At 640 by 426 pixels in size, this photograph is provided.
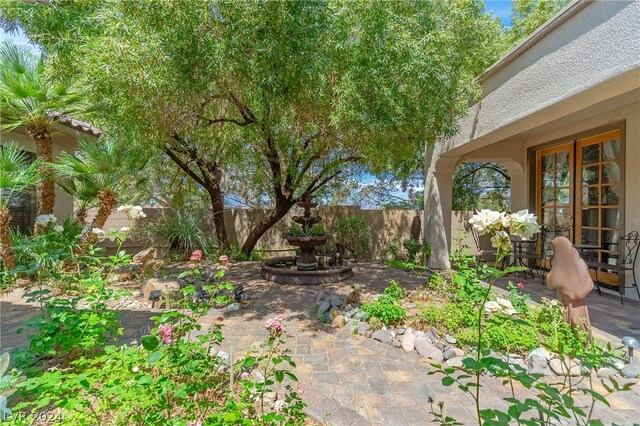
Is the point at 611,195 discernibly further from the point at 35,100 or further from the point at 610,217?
the point at 35,100

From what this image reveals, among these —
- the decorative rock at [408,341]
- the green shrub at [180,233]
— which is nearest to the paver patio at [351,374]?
the decorative rock at [408,341]

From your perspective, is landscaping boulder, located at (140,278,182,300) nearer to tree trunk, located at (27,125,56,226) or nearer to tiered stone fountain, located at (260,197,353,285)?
tiered stone fountain, located at (260,197,353,285)

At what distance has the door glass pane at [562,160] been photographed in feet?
21.3

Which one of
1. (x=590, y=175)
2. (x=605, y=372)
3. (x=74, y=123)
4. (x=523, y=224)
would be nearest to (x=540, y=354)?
(x=605, y=372)

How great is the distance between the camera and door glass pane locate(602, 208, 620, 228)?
5.38m

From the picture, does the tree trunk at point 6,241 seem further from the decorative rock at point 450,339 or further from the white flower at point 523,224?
the white flower at point 523,224

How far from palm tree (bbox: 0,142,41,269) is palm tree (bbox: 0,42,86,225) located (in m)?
0.36

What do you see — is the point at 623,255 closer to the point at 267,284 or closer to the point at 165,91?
the point at 267,284

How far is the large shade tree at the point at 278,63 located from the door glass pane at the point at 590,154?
246 cm

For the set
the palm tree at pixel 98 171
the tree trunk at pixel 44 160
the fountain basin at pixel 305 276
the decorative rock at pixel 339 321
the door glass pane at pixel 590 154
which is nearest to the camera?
the decorative rock at pixel 339 321

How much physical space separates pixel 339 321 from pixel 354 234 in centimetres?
534

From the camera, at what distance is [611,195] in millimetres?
5500

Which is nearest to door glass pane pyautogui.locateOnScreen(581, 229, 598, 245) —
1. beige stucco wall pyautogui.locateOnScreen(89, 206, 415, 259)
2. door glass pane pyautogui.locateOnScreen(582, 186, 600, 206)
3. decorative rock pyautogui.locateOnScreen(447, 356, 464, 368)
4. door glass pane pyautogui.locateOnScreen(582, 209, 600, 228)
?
door glass pane pyautogui.locateOnScreen(582, 209, 600, 228)

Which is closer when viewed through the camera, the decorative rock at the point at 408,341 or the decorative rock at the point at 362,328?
the decorative rock at the point at 408,341
